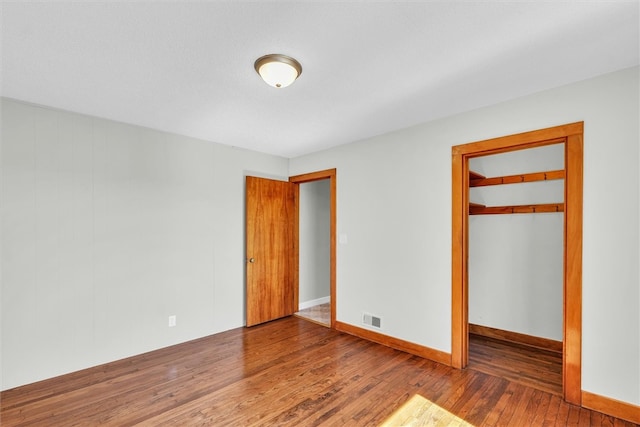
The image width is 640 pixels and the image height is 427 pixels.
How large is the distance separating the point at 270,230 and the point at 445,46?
126 inches

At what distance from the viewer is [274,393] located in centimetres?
242

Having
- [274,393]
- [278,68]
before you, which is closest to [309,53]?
[278,68]

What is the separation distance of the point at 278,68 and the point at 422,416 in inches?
102

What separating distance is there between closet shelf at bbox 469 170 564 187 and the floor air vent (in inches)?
78.8

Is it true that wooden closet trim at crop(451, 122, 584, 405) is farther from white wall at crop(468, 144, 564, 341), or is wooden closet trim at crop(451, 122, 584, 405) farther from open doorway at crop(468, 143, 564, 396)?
white wall at crop(468, 144, 564, 341)

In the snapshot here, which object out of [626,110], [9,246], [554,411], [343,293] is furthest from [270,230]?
[626,110]

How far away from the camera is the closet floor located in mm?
2578

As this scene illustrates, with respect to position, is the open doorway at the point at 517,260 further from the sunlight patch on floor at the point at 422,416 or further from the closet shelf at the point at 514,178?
the sunlight patch on floor at the point at 422,416

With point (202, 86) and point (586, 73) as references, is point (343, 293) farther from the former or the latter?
point (586, 73)

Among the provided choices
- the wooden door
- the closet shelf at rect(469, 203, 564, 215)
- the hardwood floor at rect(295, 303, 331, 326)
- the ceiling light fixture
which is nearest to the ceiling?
the ceiling light fixture

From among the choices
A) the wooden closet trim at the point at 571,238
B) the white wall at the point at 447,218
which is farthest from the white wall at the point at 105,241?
the wooden closet trim at the point at 571,238

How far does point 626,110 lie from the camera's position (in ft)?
6.86

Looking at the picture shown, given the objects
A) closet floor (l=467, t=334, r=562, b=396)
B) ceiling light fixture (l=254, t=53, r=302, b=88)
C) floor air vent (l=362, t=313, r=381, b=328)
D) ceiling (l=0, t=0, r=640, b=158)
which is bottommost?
closet floor (l=467, t=334, r=562, b=396)

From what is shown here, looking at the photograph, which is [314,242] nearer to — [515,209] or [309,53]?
[515,209]
